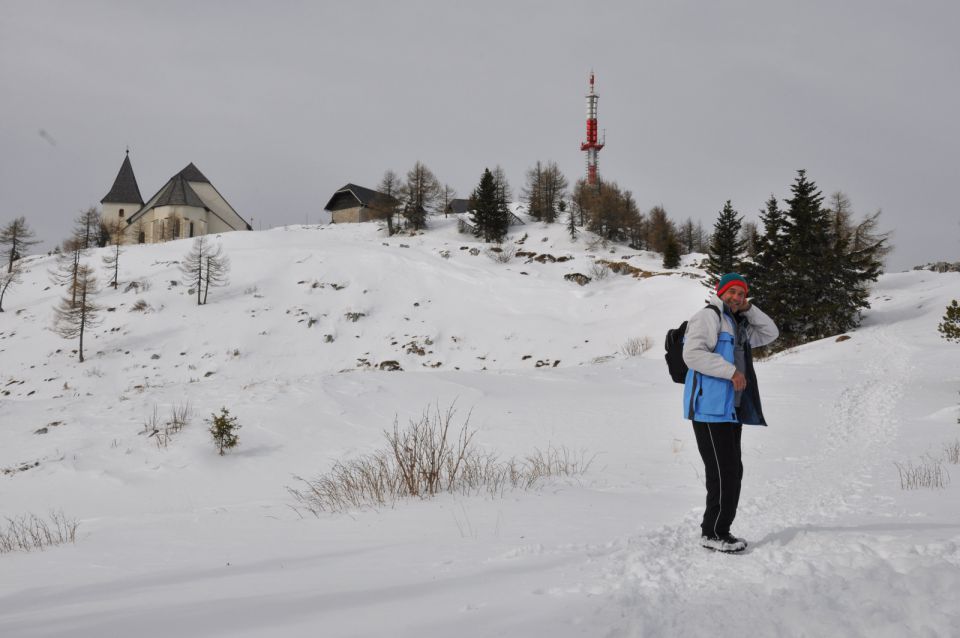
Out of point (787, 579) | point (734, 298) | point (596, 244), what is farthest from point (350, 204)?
point (787, 579)

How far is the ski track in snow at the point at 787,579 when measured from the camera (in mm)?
2246

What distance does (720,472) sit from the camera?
3.49 m

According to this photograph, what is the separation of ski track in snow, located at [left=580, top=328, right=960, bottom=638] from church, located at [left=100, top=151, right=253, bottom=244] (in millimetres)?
63197

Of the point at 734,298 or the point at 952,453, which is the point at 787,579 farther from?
the point at 952,453

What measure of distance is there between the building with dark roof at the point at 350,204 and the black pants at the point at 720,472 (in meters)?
61.1

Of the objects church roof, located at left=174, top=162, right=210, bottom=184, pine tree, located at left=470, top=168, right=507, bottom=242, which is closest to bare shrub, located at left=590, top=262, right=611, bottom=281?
pine tree, located at left=470, top=168, right=507, bottom=242

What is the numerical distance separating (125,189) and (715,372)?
77463mm

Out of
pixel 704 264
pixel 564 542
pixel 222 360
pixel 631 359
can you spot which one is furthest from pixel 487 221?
pixel 564 542

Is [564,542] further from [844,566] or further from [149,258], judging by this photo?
[149,258]

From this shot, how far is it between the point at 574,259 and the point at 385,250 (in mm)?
15337

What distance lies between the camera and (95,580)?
125 inches

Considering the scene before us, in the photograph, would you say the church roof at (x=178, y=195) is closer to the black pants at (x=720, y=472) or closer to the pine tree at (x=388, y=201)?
the pine tree at (x=388, y=201)

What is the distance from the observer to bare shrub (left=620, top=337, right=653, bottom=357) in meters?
23.6

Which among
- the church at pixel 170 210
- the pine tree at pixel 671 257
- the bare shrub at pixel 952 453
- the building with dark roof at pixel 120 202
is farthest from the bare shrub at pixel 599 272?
the building with dark roof at pixel 120 202
